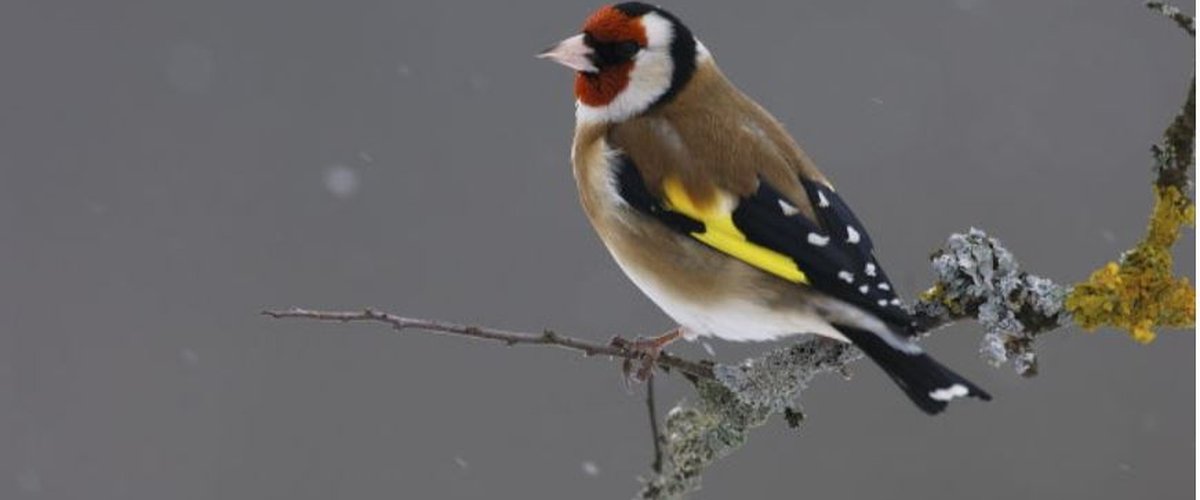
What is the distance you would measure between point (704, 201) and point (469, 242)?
6.00 meters

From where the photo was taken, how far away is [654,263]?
3406mm

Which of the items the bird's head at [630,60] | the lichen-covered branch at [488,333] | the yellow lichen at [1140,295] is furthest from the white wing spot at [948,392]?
the bird's head at [630,60]

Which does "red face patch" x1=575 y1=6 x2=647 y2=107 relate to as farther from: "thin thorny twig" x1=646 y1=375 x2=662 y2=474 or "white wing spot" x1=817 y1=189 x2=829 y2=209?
"thin thorny twig" x1=646 y1=375 x2=662 y2=474

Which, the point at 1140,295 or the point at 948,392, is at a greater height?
the point at 1140,295

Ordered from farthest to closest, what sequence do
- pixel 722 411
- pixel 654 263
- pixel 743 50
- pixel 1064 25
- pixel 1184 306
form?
pixel 1064 25 < pixel 743 50 < pixel 654 263 < pixel 722 411 < pixel 1184 306

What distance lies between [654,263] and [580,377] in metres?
5.39

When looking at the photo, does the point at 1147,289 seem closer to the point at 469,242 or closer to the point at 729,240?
the point at 729,240

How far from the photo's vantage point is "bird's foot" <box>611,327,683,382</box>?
3.29 meters

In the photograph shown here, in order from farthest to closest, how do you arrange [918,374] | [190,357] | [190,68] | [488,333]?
[190,68] → [190,357] → [918,374] → [488,333]

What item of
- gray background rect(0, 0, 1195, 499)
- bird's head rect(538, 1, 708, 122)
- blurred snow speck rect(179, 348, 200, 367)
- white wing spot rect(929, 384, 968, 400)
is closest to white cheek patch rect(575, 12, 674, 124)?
bird's head rect(538, 1, 708, 122)

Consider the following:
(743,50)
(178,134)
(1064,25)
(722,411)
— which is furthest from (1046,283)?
(178,134)

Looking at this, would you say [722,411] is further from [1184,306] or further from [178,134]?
[178,134]

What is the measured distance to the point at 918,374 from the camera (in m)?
3.01

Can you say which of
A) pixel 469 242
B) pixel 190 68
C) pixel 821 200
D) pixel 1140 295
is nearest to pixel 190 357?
pixel 469 242
